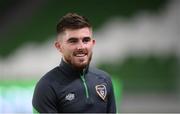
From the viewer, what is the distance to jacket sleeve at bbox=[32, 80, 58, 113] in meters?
2.52

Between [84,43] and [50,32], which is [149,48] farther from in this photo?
[84,43]

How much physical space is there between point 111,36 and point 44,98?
7.52m

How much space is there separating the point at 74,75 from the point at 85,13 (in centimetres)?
745

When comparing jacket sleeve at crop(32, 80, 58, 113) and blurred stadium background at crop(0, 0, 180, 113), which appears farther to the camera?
blurred stadium background at crop(0, 0, 180, 113)

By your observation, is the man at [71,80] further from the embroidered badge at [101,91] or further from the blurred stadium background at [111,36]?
the blurred stadium background at [111,36]

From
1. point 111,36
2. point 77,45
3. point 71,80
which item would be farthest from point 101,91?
point 111,36

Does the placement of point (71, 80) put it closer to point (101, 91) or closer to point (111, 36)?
point (101, 91)

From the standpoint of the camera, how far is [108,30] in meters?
9.98

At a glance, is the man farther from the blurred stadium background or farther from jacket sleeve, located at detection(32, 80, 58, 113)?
the blurred stadium background

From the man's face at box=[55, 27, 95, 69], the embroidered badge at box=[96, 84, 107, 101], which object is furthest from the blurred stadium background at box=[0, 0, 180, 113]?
the man's face at box=[55, 27, 95, 69]

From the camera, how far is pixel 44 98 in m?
2.52

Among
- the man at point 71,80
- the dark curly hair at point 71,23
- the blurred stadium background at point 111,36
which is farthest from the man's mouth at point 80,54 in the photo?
the blurred stadium background at point 111,36

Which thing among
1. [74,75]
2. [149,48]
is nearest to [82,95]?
[74,75]

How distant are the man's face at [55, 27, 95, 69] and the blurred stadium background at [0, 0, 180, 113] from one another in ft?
21.8
